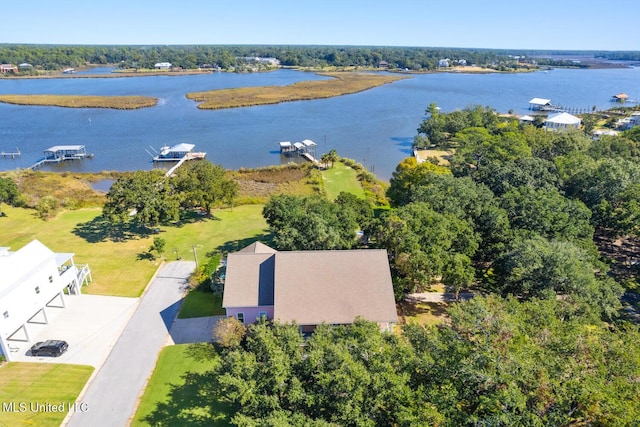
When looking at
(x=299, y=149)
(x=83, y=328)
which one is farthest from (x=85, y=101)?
(x=83, y=328)

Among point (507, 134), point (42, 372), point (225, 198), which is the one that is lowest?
point (42, 372)

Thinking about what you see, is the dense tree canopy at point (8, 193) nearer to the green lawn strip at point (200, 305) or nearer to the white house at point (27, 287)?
the white house at point (27, 287)

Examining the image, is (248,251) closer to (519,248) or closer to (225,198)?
(225,198)

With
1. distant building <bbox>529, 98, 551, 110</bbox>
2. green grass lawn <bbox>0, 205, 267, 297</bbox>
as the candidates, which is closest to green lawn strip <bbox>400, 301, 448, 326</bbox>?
green grass lawn <bbox>0, 205, 267, 297</bbox>

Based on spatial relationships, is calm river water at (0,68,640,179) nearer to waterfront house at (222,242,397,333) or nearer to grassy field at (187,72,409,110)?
grassy field at (187,72,409,110)

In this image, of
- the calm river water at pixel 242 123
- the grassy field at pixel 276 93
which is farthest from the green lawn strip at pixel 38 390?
the grassy field at pixel 276 93

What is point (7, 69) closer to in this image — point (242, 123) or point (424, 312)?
point (242, 123)

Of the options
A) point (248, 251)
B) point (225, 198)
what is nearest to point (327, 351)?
point (248, 251)
